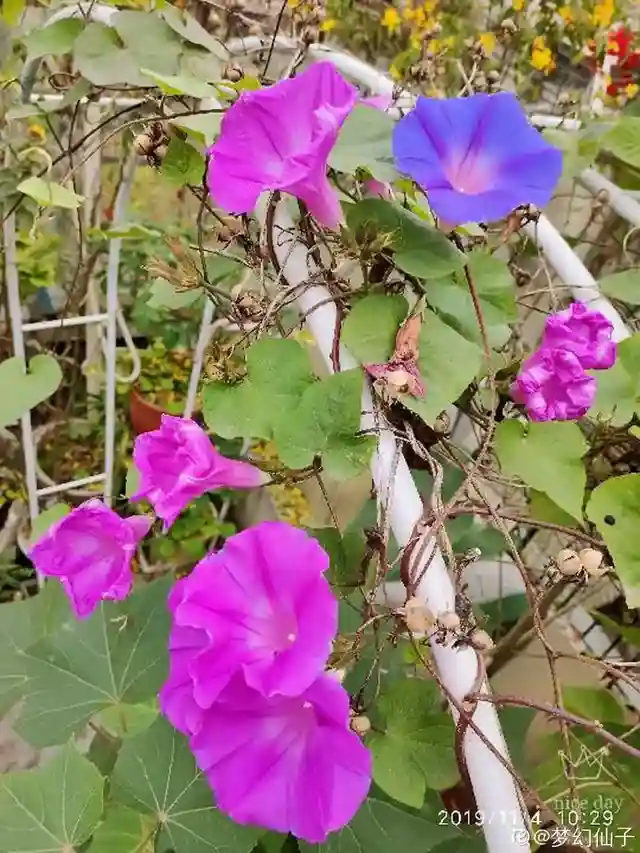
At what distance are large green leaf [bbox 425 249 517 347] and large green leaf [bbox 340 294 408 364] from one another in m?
0.06

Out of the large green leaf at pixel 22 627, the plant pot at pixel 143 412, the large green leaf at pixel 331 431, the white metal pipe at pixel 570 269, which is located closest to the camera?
the large green leaf at pixel 331 431

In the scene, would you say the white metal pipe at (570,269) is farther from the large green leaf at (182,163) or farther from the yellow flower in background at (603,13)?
the yellow flower in background at (603,13)

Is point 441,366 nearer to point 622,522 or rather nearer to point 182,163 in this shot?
point 622,522

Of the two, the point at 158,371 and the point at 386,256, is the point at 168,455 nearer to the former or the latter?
the point at 386,256

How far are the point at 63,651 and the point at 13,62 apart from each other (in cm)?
78

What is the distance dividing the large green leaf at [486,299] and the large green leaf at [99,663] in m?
0.38

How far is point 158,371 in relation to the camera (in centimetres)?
188

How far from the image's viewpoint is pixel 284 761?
1.32 feet

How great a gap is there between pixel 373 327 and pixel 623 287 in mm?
351

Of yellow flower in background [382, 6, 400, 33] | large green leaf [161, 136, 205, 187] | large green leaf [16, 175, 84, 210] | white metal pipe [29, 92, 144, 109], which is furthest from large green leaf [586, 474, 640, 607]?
yellow flower in background [382, 6, 400, 33]

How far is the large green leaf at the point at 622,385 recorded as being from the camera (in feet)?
2.04

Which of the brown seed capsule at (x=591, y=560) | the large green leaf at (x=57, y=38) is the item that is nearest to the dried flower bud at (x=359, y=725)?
the brown seed capsule at (x=591, y=560)

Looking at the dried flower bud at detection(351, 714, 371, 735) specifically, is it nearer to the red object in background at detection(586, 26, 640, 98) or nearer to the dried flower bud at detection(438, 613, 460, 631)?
the dried flower bud at detection(438, 613, 460, 631)

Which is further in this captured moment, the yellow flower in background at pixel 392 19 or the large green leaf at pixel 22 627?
the yellow flower in background at pixel 392 19
